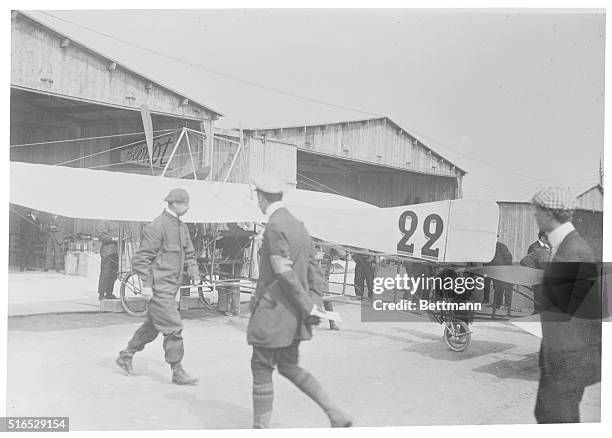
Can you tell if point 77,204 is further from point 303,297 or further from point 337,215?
point 303,297

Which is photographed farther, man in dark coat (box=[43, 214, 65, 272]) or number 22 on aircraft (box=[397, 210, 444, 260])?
man in dark coat (box=[43, 214, 65, 272])

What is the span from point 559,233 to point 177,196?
3.24 m

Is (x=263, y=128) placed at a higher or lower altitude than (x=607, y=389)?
higher

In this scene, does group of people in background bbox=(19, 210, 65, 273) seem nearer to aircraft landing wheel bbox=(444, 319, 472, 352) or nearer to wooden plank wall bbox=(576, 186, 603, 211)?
aircraft landing wheel bbox=(444, 319, 472, 352)

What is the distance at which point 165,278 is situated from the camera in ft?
17.9

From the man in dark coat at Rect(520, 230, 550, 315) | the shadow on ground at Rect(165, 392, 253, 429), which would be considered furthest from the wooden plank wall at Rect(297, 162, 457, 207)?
the shadow on ground at Rect(165, 392, 253, 429)

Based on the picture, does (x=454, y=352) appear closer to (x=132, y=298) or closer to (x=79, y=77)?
(x=132, y=298)

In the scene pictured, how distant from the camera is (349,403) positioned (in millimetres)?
4973

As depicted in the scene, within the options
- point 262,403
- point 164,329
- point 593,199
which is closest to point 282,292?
point 262,403

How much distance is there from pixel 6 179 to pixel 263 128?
97.9 inches

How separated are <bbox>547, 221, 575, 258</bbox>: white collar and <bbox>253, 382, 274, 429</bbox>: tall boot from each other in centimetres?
211

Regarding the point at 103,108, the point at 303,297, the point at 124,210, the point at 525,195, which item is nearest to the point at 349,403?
the point at 303,297

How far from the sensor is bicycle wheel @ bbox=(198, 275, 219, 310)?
777 centimetres

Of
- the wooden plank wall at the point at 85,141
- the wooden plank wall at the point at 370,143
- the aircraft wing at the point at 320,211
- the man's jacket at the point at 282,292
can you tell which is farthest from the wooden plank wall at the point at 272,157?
the man's jacket at the point at 282,292
